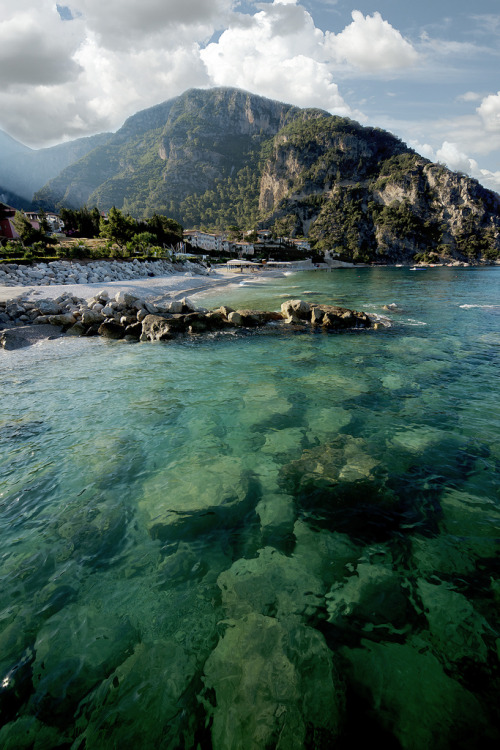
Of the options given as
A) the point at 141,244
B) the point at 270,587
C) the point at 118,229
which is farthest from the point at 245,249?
the point at 270,587

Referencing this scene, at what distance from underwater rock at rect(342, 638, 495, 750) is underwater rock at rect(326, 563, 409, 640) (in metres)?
0.24

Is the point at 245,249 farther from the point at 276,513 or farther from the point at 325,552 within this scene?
the point at 325,552

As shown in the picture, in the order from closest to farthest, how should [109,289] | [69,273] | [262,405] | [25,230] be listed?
[262,405]
[109,289]
[69,273]
[25,230]

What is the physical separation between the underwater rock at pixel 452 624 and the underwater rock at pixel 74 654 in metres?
4.16

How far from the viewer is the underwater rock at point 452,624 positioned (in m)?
4.19

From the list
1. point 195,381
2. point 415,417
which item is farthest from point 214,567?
point 195,381

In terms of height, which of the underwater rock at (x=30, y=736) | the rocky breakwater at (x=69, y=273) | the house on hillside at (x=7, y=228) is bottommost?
the underwater rock at (x=30, y=736)

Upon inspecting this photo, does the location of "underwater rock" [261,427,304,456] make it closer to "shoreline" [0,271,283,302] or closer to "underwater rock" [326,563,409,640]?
"underwater rock" [326,563,409,640]

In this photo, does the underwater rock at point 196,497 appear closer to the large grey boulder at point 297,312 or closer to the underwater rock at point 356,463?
the underwater rock at point 356,463

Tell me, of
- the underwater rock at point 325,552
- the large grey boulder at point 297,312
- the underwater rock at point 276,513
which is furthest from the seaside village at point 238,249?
the underwater rock at point 325,552

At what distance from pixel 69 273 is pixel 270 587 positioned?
1833 inches

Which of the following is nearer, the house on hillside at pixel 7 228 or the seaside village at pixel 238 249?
the house on hillside at pixel 7 228

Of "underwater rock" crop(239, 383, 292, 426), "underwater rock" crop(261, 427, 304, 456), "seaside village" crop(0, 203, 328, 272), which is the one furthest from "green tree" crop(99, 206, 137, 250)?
"underwater rock" crop(261, 427, 304, 456)

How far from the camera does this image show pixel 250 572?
5270 millimetres
